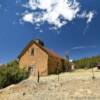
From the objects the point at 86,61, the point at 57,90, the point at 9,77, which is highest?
the point at 86,61

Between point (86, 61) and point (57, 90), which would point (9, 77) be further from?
point (86, 61)

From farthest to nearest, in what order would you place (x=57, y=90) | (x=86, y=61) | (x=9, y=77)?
(x=86, y=61) → (x=9, y=77) → (x=57, y=90)

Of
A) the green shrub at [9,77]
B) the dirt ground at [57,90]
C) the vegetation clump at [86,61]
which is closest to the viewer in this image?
the dirt ground at [57,90]

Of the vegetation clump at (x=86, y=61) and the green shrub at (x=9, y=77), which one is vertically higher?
the vegetation clump at (x=86, y=61)

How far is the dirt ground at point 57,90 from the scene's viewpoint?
32.2 m

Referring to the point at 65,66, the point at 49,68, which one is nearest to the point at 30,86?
the point at 49,68

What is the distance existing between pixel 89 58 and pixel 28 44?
3201 cm

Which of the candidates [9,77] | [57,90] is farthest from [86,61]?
[57,90]

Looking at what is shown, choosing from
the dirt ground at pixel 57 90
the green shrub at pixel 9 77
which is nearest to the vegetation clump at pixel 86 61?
the green shrub at pixel 9 77

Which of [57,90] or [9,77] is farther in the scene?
[9,77]

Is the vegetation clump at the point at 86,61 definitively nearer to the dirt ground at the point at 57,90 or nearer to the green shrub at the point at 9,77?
the green shrub at the point at 9,77

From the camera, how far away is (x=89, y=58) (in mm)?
87125

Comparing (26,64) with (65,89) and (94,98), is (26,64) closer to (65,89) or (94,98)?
(65,89)

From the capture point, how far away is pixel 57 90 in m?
34.8
